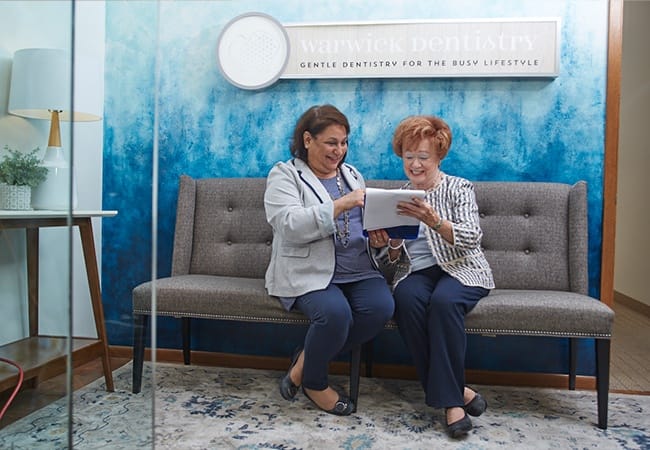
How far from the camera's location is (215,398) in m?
2.30

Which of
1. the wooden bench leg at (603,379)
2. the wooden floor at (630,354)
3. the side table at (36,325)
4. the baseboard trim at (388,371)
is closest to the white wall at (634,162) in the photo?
the wooden floor at (630,354)

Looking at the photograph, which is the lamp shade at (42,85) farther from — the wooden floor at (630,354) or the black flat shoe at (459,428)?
the wooden floor at (630,354)

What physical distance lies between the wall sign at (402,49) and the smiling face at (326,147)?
1.71ft

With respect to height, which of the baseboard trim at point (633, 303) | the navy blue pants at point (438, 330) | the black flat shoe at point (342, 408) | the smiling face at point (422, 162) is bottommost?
the black flat shoe at point (342, 408)

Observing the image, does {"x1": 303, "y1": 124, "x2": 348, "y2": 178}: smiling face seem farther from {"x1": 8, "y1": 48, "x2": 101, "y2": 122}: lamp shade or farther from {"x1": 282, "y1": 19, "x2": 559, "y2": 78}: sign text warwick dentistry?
{"x1": 8, "y1": 48, "x2": 101, "y2": 122}: lamp shade

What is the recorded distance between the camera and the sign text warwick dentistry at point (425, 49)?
257cm

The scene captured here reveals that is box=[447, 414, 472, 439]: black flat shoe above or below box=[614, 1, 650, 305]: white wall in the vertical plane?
below

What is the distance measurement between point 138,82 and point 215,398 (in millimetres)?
1423

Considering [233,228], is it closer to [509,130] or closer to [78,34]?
[509,130]

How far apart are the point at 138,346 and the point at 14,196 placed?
0.60 m

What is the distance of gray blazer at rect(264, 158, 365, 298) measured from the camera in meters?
2.13

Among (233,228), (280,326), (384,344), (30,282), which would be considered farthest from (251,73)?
(30,282)

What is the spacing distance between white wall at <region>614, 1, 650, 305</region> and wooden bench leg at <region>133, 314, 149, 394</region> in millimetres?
4102

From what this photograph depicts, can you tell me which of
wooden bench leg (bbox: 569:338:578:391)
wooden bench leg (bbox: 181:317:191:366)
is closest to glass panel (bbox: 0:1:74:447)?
wooden bench leg (bbox: 181:317:191:366)
